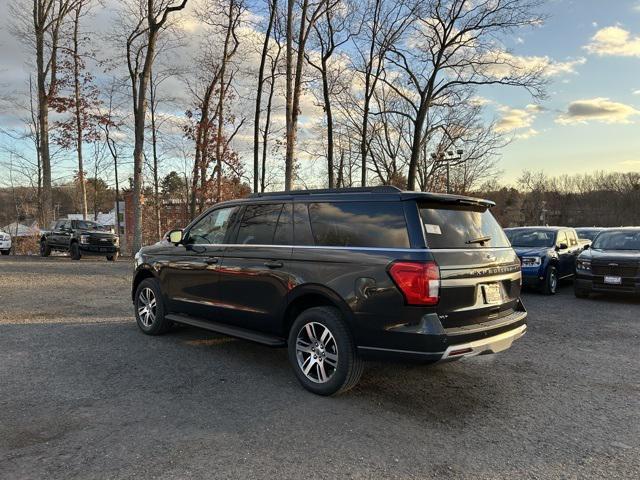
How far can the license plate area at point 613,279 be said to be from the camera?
→ 1000 cm

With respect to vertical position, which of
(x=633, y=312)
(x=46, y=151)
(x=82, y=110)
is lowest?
(x=633, y=312)

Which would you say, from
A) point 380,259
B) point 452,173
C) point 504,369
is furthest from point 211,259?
Answer: point 452,173

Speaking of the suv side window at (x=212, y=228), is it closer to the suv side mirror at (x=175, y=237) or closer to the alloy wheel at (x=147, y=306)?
the suv side mirror at (x=175, y=237)

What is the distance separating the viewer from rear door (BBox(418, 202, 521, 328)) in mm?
4090

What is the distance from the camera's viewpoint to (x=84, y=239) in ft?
64.0

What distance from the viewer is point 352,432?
3.76 meters

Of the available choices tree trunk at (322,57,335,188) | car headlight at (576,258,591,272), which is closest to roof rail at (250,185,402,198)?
car headlight at (576,258,591,272)

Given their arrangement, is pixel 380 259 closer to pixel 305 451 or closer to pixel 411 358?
pixel 411 358

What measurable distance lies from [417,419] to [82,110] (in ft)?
94.3

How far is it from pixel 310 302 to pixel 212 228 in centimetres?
199

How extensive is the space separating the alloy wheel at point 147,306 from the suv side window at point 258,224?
2.02 m

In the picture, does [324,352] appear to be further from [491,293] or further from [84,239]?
[84,239]

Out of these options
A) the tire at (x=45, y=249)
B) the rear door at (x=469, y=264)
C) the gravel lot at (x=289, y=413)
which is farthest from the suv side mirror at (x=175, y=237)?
the tire at (x=45, y=249)

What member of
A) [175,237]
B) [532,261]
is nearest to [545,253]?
[532,261]
